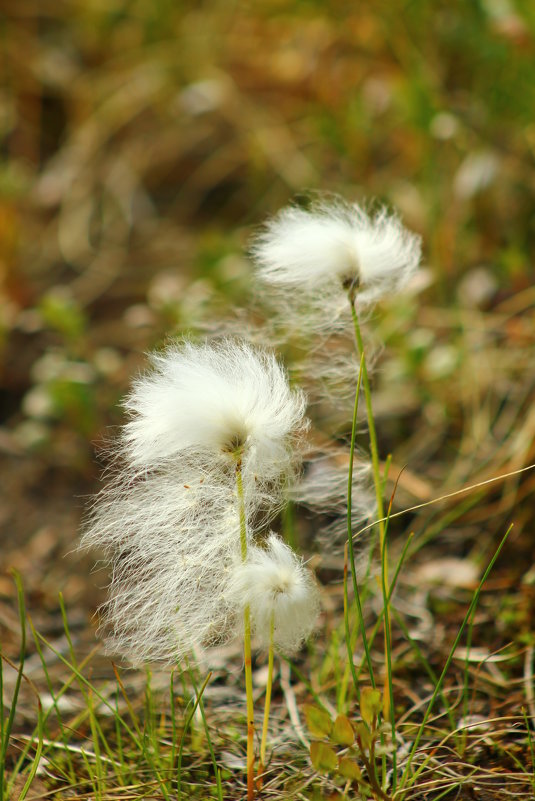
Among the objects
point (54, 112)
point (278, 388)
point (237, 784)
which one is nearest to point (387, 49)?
point (54, 112)

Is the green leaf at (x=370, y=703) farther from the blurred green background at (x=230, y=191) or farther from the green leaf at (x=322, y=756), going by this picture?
the blurred green background at (x=230, y=191)

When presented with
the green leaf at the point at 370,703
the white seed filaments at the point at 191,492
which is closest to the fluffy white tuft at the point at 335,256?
the white seed filaments at the point at 191,492

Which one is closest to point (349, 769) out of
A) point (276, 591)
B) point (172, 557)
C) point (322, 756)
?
point (322, 756)

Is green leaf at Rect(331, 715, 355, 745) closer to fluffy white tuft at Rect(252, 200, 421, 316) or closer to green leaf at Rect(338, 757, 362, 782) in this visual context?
green leaf at Rect(338, 757, 362, 782)

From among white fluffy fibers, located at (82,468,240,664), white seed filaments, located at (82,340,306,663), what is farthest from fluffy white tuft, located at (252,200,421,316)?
white fluffy fibers, located at (82,468,240,664)

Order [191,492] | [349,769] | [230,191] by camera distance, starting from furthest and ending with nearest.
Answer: [230,191], [191,492], [349,769]

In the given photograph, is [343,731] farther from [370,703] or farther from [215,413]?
[215,413]

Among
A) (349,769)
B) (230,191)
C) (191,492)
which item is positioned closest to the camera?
(349,769)
